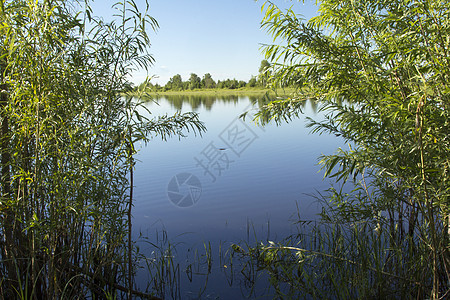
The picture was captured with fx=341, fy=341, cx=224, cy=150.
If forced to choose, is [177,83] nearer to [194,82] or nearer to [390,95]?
[194,82]

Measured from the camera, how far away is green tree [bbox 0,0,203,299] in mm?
2199

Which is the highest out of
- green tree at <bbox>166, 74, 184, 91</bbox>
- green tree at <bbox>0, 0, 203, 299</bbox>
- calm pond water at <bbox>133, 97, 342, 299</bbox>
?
green tree at <bbox>166, 74, 184, 91</bbox>

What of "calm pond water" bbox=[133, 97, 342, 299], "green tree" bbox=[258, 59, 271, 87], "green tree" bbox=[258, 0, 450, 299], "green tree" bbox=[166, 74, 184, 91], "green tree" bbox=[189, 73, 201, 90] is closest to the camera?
"green tree" bbox=[258, 0, 450, 299]

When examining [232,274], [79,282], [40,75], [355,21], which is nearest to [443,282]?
[232,274]

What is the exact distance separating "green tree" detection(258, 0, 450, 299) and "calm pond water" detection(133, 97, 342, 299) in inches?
33.0

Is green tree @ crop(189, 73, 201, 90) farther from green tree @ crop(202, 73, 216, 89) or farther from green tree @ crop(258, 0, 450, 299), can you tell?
green tree @ crop(258, 0, 450, 299)

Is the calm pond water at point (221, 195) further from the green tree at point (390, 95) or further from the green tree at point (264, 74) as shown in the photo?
the green tree at point (390, 95)

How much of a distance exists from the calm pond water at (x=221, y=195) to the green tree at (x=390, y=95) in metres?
0.84

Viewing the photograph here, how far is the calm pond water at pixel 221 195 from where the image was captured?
15.0 feet

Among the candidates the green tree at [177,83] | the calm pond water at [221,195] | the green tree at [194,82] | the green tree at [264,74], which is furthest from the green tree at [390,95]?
the green tree at [194,82]

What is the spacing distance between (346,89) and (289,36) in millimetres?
639

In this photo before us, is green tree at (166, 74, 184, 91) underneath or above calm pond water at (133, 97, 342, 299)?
above

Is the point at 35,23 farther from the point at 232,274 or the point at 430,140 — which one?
the point at 232,274

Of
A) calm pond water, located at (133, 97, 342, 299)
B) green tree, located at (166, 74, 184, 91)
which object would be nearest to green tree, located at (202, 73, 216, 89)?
green tree, located at (166, 74, 184, 91)
